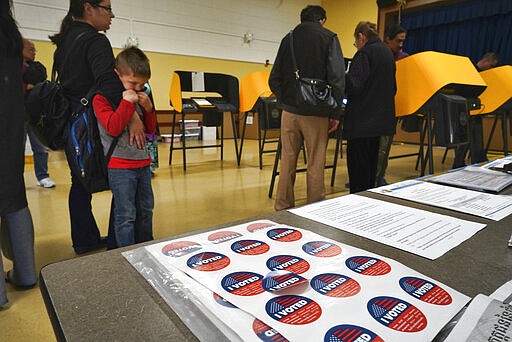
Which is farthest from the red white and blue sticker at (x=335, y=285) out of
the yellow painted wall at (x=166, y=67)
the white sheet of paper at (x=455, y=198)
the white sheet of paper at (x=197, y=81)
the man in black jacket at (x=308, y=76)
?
the yellow painted wall at (x=166, y=67)

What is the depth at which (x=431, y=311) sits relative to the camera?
27cm

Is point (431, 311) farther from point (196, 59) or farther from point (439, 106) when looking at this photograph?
point (196, 59)

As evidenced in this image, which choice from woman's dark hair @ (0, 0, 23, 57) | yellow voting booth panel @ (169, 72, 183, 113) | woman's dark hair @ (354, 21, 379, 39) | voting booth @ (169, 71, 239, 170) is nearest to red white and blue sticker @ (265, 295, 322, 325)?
woman's dark hair @ (0, 0, 23, 57)

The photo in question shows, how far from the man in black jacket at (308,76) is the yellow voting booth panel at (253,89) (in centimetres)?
153

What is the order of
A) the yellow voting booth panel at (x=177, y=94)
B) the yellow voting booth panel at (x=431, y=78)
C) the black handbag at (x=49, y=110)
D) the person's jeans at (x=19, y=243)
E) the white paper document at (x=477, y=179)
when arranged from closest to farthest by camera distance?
1. the white paper document at (x=477, y=179)
2. the person's jeans at (x=19, y=243)
3. the black handbag at (x=49, y=110)
4. the yellow voting booth panel at (x=431, y=78)
5. the yellow voting booth panel at (x=177, y=94)

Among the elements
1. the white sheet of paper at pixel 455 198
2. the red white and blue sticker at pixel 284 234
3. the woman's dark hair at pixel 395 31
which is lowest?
the red white and blue sticker at pixel 284 234

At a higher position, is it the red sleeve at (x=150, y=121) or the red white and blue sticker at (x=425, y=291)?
the red sleeve at (x=150, y=121)

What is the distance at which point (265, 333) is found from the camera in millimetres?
238

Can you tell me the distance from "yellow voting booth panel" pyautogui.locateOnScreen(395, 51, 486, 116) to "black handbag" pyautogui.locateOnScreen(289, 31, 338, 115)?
48 centimetres

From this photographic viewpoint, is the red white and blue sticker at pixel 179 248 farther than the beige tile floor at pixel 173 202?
No

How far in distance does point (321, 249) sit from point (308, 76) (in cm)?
165

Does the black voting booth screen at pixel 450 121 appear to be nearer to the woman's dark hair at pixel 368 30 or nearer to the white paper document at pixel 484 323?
the woman's dark hair at pixel 368 30

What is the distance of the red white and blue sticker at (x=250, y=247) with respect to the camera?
37cm

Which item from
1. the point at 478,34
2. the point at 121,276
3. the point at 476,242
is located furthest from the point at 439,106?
the point at 478,34
